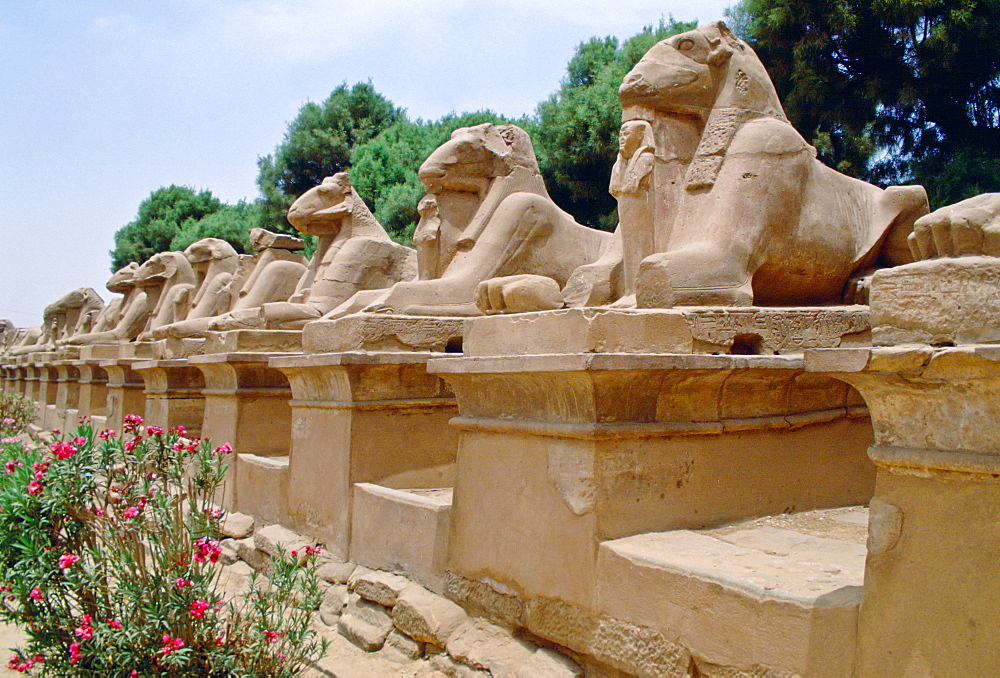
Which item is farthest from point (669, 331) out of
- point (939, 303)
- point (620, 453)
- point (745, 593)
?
point (939, 303)

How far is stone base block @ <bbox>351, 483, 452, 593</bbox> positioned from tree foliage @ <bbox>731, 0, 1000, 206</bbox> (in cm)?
827

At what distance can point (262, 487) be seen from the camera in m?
5.39

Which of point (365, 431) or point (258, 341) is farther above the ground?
point (258, 341)

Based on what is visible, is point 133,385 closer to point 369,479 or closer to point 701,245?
point 369,479

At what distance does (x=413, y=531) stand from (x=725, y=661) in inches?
69.9

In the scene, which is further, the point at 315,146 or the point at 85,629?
the point at 315,146

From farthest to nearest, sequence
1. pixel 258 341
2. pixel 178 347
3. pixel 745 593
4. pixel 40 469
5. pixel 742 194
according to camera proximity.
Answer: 1. pixel 178 347
2. pixel 258 341
3. pixel 742 194
4. pixel 40 469
5. pixel 745 593

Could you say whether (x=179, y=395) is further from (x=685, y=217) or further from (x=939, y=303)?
(x=939, y=303)

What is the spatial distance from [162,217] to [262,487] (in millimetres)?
22296

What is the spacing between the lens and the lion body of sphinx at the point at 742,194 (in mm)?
3721

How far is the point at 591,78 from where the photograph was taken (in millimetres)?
14750

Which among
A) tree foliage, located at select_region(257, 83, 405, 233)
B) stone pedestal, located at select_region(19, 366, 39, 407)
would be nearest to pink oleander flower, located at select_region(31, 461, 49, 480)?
stone pedestal, located at select_region(19, 366, 39, 407)

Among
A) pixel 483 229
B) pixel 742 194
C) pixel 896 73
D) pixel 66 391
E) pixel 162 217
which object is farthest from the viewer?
pixel 162 217

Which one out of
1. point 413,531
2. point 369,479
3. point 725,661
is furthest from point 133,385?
point 725,661
